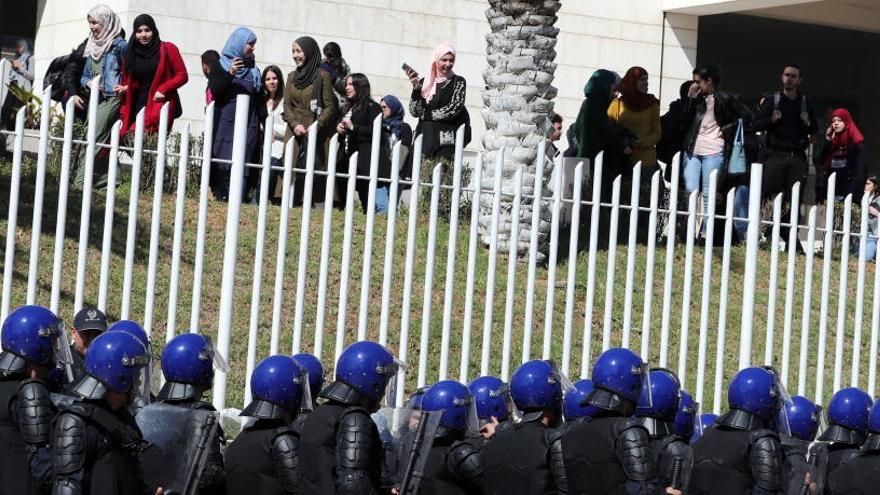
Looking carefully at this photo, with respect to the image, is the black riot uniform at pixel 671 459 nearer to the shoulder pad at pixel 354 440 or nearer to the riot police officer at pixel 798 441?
the riot police officer at pixel 798 441

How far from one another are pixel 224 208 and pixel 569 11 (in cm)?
1083

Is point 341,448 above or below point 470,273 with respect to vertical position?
below

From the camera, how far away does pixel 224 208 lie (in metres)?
11.9

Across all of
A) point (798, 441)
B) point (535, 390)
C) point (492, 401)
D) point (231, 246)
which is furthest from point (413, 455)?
point (231, 246)

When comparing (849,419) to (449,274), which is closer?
(849,419)

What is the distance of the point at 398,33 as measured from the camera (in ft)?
67.3

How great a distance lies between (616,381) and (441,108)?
7342 millimetres

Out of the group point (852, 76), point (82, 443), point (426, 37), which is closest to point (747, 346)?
point (82, 443)

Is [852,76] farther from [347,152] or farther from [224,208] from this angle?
[224,208]

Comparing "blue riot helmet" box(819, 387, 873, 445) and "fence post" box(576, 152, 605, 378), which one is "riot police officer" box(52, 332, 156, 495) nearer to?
"blue riot helmet" box(819, 387, 873, 445)

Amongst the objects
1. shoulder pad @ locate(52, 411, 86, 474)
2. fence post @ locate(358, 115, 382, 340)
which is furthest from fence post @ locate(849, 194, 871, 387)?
shoulder pad @ locate(52, 411, 86, 474)

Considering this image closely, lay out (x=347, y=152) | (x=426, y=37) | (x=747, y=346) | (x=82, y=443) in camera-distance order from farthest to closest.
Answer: (x=426, y=37)
(x=347, y=152)
(x=747, y=346)
(x=82, y=443)

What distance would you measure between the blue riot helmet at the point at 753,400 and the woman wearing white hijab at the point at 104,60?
6.33 metres

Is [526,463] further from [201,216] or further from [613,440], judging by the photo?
[201,216]
